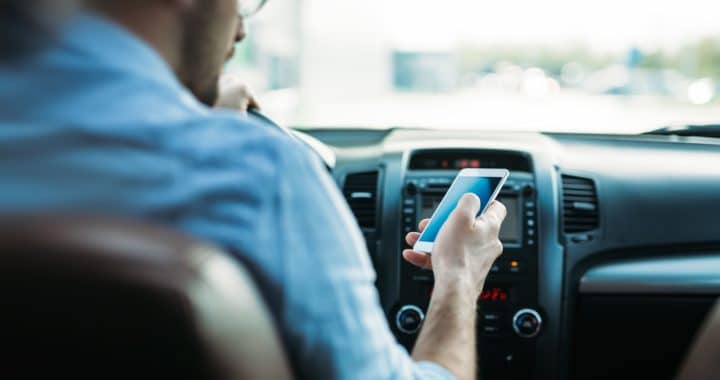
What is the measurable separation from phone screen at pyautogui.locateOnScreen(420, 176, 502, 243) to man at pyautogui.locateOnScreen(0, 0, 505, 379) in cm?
91

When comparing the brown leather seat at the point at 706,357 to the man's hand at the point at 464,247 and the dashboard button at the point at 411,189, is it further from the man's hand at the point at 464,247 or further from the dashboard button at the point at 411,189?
the dashboard button at the point at 411,189

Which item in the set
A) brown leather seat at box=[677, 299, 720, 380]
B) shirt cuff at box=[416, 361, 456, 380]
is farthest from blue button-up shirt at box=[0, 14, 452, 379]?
brown leather seat at box=[677, 299, 720, 380]

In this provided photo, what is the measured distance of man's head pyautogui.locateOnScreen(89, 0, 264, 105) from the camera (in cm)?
141

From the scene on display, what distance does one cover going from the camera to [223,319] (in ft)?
3.73

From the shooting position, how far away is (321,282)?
135 cm

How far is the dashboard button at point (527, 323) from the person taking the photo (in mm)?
3568

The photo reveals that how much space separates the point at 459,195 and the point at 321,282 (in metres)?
1.25

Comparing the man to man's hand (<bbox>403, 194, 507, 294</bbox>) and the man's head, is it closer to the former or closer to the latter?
the man's head

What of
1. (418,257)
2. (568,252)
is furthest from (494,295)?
(418,257)

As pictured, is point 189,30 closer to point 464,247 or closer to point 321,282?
point 321,282

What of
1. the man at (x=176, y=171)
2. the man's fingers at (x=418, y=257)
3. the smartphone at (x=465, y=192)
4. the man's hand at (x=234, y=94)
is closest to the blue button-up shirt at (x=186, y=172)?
the man at (x=176, y=171)

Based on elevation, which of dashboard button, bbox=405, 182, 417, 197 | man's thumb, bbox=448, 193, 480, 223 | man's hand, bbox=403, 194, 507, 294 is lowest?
dashboard button, bbox=405, 182, 417, 197

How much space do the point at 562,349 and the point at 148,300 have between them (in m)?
2.74

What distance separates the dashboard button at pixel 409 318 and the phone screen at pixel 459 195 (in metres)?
1.01
